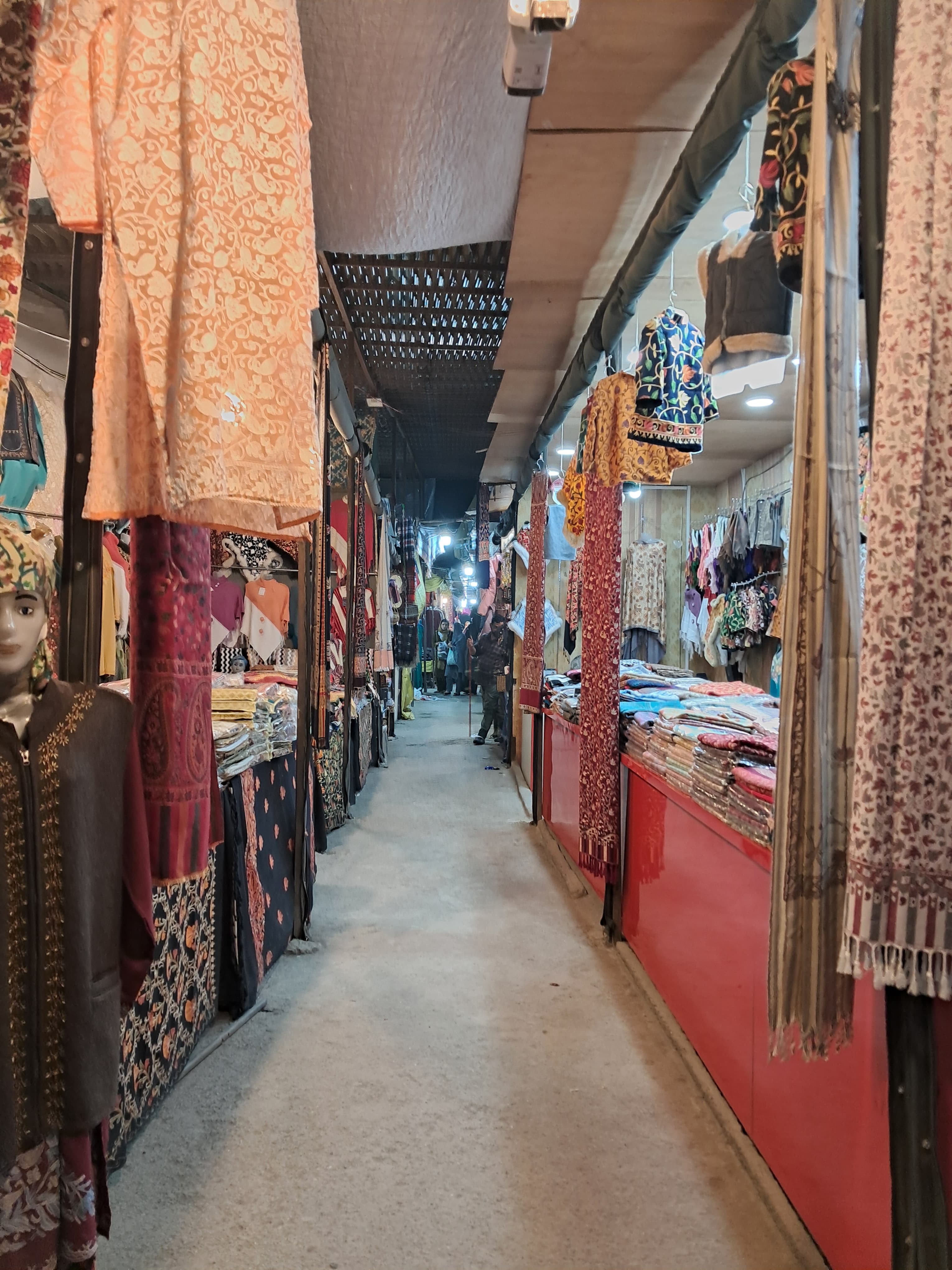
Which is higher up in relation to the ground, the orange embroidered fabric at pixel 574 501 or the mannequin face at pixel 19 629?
the orange embroidered fabric at pixel 574 501

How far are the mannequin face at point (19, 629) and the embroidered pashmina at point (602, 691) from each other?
292 cm

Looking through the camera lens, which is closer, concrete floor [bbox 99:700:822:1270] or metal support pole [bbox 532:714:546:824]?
concrete floor [bbox 99:700:822:1270]

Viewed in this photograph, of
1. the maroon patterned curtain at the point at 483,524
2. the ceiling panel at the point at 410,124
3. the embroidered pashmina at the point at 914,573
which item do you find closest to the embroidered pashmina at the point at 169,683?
the embroidered pashmina at the point at 914,573

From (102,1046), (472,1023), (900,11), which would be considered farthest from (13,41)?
(472,1023)

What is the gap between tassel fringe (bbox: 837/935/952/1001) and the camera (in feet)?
3.67

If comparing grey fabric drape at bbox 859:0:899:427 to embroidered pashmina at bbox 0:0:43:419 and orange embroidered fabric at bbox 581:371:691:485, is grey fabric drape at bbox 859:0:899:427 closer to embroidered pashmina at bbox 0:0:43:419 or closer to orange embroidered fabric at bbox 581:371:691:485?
embroidered pashmina at bbox 0:0:43:419

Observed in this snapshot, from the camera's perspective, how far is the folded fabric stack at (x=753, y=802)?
2.08 m

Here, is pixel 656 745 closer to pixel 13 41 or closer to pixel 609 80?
pixel 609 80

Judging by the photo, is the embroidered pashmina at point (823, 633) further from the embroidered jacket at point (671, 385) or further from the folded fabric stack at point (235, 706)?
the folded fabric stack at point (235, 706)

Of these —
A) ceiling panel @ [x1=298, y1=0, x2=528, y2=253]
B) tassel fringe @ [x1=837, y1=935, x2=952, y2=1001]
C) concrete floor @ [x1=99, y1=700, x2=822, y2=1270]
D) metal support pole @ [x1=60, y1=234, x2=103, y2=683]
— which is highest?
ceiling panel @ [x1=298, y1=0, x2=528, y2=253]

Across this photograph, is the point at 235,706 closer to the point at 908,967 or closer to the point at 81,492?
the point at 81,492

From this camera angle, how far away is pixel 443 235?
3285 millimetres

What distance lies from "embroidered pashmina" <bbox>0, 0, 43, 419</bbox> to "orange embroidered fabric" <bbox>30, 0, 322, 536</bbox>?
19cm

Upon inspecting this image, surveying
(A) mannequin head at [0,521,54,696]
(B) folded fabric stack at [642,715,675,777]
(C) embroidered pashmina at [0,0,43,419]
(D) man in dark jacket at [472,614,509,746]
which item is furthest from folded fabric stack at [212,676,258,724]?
(D) man in dark jacket at [472,614,509,746]
